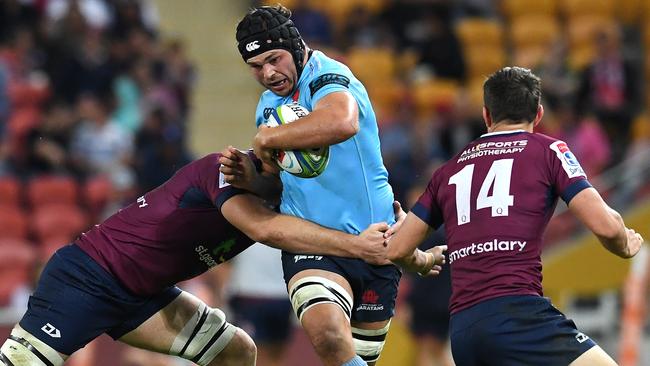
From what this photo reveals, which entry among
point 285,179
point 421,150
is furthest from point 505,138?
point 421,150

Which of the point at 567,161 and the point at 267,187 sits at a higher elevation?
the point at 567,161

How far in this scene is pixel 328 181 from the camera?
7.17 m

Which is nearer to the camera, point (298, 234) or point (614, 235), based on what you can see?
point (614, 235)

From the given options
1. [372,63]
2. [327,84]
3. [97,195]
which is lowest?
[97,195]

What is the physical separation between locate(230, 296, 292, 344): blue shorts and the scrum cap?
16.6ft

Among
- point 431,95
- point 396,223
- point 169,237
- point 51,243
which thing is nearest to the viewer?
point 396,223

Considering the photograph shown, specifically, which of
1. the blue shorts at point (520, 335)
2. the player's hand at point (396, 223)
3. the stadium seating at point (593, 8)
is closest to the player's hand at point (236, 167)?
the player's hand at point (396, 223)

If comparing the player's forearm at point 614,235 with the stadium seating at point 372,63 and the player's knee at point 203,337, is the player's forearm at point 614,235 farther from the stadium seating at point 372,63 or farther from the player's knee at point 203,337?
the stadium seating at point 372,63

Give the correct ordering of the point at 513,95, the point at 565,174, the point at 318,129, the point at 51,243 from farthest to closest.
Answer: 1. the point at 51,243
2. the point at 318,129
3. the point at 513,95
4. the point at 565,174

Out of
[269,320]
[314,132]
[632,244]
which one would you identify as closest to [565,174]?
[632,244]

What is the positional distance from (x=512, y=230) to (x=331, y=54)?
32.9 ft

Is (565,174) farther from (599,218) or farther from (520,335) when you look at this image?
(520,335)

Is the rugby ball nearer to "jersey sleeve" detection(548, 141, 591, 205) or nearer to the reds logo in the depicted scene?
the reds logo

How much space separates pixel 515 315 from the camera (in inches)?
251
